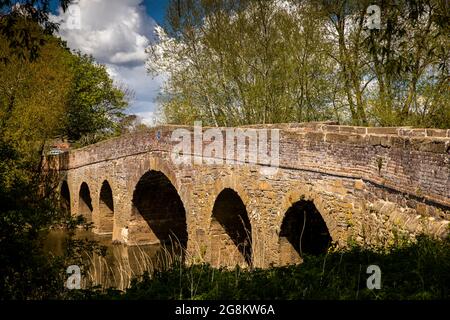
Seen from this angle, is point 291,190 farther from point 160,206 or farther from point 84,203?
point 84,203

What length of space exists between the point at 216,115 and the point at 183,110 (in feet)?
4.84

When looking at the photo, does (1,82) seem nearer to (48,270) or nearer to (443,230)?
(48,270)

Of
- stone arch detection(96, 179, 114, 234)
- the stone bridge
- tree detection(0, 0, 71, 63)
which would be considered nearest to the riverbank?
the stone bridge

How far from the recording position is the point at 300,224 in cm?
953

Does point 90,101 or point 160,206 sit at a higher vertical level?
point 90,101

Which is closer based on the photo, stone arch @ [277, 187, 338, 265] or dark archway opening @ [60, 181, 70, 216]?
stone arch @ [277, 187, 338, 265]

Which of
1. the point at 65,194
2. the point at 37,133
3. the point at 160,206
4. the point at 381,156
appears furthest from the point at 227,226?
the point at 65,194

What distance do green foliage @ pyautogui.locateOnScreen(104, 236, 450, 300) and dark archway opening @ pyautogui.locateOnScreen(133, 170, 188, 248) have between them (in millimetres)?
10413

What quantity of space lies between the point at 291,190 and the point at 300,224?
1.20 metres

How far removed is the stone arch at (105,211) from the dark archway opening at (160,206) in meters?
3.11

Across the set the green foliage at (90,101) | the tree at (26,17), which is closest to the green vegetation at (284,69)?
the tree at (26,17)

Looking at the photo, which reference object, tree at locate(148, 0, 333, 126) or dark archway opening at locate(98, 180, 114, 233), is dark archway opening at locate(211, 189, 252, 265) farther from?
dark archway opening at locate(98, 180, 114, 233)

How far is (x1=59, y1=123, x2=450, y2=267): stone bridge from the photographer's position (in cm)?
591
